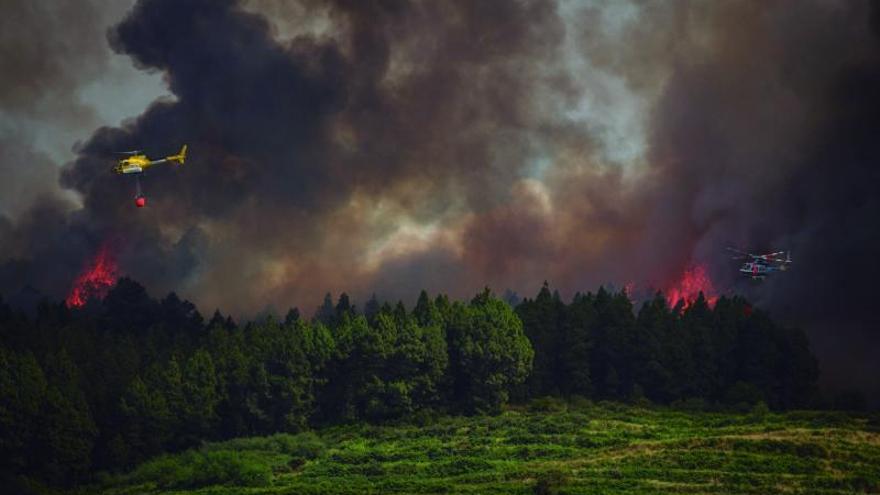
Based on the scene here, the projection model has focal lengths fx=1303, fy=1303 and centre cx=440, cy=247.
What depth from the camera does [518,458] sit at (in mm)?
102750

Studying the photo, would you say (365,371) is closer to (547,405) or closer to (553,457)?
(547,405)

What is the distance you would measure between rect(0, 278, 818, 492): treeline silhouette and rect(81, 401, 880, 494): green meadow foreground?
4.29 m

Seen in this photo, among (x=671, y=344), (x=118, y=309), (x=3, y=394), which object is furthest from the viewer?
(x=118, y=309)

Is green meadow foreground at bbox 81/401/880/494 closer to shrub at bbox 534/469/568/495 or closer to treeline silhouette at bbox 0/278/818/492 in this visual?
shrub at bbox 534/469/568/495

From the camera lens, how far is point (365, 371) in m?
122

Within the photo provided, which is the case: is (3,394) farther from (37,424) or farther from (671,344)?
(671,344)

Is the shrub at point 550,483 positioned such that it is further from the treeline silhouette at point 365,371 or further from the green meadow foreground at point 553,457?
the treeline silhouette at point 365,371

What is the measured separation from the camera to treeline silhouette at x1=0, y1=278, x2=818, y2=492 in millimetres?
112500

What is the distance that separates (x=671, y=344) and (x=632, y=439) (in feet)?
87.4

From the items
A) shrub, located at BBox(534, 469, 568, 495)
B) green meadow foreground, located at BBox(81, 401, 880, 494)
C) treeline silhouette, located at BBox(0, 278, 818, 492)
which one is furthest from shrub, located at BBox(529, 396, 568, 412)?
shrub, located at BBox(534, 469, 568, 495)

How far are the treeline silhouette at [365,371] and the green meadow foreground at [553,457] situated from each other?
429cm

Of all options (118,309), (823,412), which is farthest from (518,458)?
(118,309)

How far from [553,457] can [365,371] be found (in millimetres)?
25604

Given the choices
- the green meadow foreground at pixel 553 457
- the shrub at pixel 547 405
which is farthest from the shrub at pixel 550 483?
the shrub at pixel 547 405
